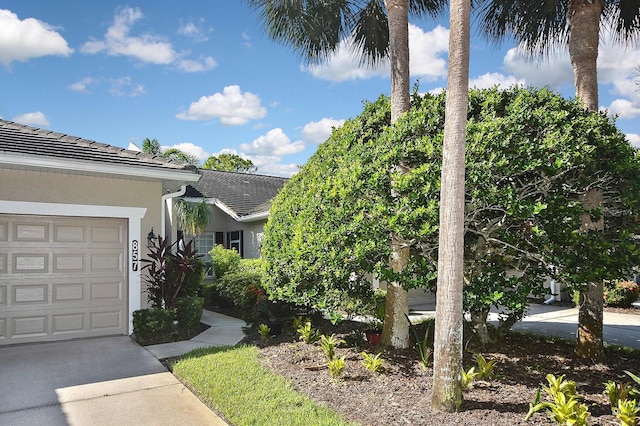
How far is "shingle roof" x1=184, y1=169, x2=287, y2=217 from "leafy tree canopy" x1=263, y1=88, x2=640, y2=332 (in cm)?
979

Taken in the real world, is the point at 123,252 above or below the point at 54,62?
below

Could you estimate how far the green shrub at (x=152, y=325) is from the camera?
780 centimetres

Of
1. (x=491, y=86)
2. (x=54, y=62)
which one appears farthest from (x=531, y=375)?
(x=54, y=62)

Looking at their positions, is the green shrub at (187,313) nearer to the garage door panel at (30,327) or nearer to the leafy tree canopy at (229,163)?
the garage door panel at (30,327)

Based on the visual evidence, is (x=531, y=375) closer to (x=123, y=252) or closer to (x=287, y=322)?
(x=287, y=322)

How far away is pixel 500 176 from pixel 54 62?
1182 centimetres

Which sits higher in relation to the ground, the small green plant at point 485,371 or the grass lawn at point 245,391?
the small green plant at point 485,371

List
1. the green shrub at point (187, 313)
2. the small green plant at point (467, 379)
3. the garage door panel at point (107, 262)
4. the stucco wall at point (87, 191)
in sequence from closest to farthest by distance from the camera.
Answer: the small green plant at point (467, 379), the stucco wall at point (87, 191), the garage door panel at point (107, 262), the green shrub at point (187, 313)

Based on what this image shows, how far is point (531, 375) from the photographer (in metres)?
5.76

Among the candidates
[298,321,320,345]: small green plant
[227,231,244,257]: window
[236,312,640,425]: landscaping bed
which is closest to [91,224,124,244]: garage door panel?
[236,312,640,425]: landscaping bed

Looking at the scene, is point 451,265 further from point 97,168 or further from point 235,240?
point 235,240

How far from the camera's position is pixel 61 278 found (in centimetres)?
784

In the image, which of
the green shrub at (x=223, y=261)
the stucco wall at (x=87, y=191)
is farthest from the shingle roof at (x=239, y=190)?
the stucco wall at (x=87, y=191)

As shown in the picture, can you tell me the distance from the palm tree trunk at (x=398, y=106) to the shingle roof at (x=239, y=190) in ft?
29.8
